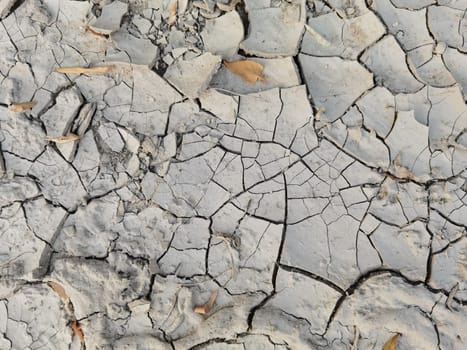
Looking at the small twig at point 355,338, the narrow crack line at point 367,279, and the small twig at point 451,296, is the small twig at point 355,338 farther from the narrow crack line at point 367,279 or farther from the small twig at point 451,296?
the small twig at point 451,296

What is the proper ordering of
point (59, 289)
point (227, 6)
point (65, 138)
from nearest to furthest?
1. point (59, 289)
2. point (65, 138)
3. point (227, 6)

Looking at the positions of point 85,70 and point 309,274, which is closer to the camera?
point 309,274

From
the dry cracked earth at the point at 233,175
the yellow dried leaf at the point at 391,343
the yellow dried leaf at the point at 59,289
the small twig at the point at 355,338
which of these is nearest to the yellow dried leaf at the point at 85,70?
the dry cracked earth at the point at 233,175

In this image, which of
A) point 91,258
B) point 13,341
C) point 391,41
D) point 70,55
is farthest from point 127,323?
point 391,41

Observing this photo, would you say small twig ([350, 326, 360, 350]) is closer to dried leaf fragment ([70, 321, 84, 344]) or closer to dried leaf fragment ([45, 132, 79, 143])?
dried leaf fragment ([70, 321, 84, 344])

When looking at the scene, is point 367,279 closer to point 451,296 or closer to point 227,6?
point 451,296

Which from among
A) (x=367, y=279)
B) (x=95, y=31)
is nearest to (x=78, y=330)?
(x=367, y=279)

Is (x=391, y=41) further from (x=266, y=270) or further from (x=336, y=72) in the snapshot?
(x=266, y=270)

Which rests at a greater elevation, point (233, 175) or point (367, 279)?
point (233, 175)
